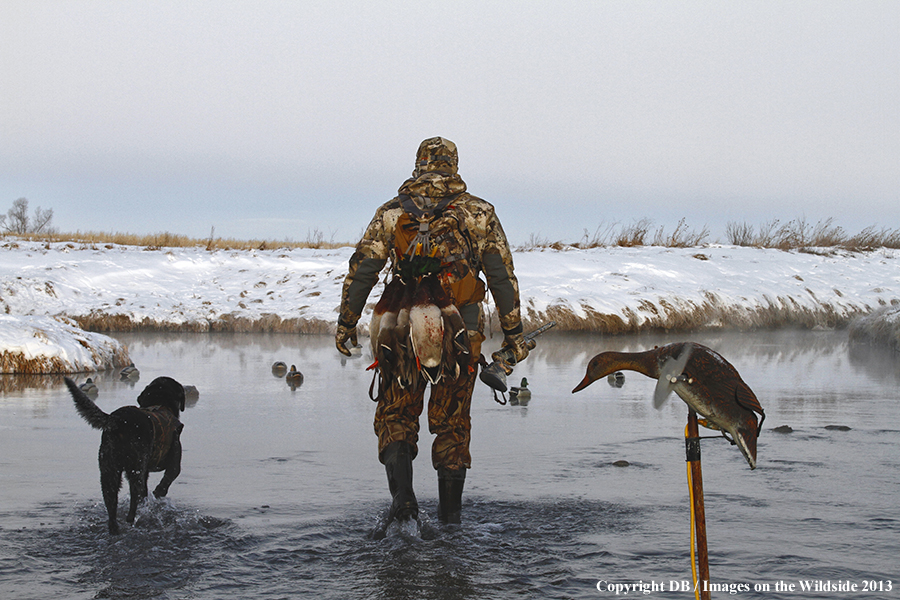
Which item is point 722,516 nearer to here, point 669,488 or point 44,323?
point 669,488

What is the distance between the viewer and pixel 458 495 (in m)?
4.38

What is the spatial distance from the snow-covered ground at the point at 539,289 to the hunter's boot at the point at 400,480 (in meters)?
11.9

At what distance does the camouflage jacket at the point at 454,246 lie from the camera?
450 cm

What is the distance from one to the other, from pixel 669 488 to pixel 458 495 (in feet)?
4.62

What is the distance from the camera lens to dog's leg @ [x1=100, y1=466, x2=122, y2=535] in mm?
3980

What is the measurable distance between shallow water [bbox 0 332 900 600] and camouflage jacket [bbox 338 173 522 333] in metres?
1.14

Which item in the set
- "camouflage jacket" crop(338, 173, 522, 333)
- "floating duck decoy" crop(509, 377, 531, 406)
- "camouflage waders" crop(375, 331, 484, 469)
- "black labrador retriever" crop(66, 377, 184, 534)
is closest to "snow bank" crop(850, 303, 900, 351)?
"floating duck decoy" crop(509, 377, 531, 406)

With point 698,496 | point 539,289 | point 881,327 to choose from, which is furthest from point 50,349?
point 881,327

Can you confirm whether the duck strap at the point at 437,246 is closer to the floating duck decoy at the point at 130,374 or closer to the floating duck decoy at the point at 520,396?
the floating duck decoy at the point at 520,396

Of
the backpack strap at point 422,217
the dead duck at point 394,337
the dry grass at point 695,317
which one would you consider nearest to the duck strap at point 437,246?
the backpack strap at point 422,217

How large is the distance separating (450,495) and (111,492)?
1640 millimetres

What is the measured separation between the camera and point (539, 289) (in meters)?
17.2

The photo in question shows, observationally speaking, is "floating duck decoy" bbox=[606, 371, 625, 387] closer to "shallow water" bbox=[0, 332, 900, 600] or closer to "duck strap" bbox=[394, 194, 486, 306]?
"shallow water" bbox=[0, 332, 900, 600]

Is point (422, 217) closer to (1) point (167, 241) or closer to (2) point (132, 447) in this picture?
(2) point (132, 447)
